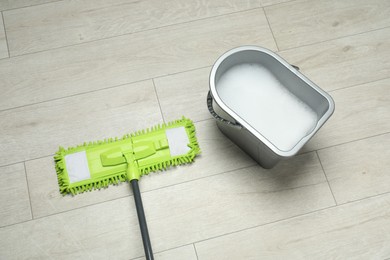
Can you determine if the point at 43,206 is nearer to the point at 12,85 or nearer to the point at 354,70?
the point at 12,85

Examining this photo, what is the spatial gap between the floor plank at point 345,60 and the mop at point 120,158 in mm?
449

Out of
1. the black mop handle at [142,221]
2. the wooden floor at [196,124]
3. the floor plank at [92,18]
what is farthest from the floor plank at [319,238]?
the floor plank at [92,18]

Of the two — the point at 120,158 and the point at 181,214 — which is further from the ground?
the point at 120,158

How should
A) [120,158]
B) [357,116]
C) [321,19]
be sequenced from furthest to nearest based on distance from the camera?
[321,19], [357,116], [120,158]

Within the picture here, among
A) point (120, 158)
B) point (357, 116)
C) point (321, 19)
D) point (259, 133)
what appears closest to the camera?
point (259, 133)

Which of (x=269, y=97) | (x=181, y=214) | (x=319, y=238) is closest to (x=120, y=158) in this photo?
(x=181, y=214)

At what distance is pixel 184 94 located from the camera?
4.43 feet

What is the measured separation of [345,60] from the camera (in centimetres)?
141

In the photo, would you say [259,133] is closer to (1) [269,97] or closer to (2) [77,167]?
(1) [269,97]

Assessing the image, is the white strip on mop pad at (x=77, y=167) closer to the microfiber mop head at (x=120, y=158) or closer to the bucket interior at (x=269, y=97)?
the microfiber mop head at (x=120, y=158)

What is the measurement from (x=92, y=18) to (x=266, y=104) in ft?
2.04

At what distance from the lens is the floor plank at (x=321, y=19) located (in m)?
1.43

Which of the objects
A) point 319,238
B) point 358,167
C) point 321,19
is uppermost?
point 321,19

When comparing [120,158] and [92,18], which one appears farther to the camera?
[92,18]
